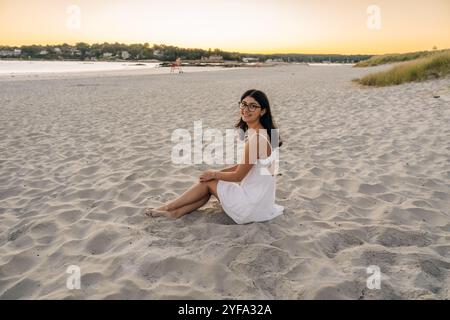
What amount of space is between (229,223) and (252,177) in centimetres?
54

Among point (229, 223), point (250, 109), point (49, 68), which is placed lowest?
point (229, 223)

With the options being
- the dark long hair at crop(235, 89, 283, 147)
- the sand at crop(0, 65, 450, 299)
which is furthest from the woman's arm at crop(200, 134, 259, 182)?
the sand at crop(0, 65, 450, 299)

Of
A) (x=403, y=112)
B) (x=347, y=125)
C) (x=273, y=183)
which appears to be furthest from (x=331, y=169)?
(x=403, y=112)

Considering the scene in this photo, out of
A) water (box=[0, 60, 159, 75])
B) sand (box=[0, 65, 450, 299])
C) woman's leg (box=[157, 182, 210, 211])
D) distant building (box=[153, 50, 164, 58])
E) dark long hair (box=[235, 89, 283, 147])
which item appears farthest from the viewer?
distant building (box=[153, 50, 164, 58])

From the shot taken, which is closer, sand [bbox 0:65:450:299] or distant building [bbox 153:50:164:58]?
sand [bbox 0:65:450:299]

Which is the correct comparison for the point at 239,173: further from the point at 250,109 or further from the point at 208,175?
the point at 250,109

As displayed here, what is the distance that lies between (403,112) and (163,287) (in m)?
7.84

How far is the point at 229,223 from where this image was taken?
3584mm

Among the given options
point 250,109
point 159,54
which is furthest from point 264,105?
point 159,54

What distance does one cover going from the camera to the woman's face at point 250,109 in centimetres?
332

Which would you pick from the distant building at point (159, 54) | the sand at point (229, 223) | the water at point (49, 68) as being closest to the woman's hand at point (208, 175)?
the sand at point (229, 223)

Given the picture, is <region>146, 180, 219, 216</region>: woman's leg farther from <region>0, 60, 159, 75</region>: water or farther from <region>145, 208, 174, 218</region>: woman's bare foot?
<region>0, 60, 159, 75</region>: water

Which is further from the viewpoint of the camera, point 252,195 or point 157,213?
point 157,213

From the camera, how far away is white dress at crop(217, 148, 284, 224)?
3.35 meters
